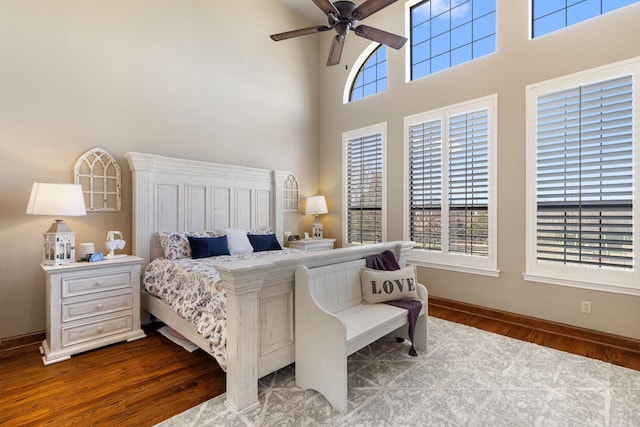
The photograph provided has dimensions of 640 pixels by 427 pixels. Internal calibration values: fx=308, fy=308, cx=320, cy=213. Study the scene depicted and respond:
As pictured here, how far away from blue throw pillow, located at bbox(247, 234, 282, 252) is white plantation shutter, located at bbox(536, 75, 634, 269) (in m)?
3.06

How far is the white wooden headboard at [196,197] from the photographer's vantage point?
345cm

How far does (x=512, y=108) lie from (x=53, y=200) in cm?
459

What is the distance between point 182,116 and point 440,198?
3498 mm

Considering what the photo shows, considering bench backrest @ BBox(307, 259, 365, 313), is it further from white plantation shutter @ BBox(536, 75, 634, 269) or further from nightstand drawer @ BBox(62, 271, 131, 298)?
white plantation shutter @ BBox(536, 75, 634, 269)

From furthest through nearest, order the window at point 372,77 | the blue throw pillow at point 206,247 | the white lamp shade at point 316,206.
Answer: the white lamp shade at point 316,206, the window at point 372,77, the blue throw pillow at point 206,247

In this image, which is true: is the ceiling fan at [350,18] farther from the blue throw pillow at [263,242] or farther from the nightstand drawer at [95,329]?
the nightstand drawer at [95,329]

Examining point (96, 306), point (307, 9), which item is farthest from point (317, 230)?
point (307, 9)

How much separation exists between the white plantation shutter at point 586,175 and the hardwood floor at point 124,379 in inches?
31.6

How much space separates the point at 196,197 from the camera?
3.95 meters

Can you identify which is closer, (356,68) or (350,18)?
(350,18)

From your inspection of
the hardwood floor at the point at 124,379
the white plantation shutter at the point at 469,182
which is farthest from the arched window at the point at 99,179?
the white plantation shutter at the point at 469,182

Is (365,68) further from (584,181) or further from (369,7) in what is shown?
(584,181)

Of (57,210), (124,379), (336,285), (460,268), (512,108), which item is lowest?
(124,379)

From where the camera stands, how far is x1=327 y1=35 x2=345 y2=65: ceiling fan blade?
116 inches
